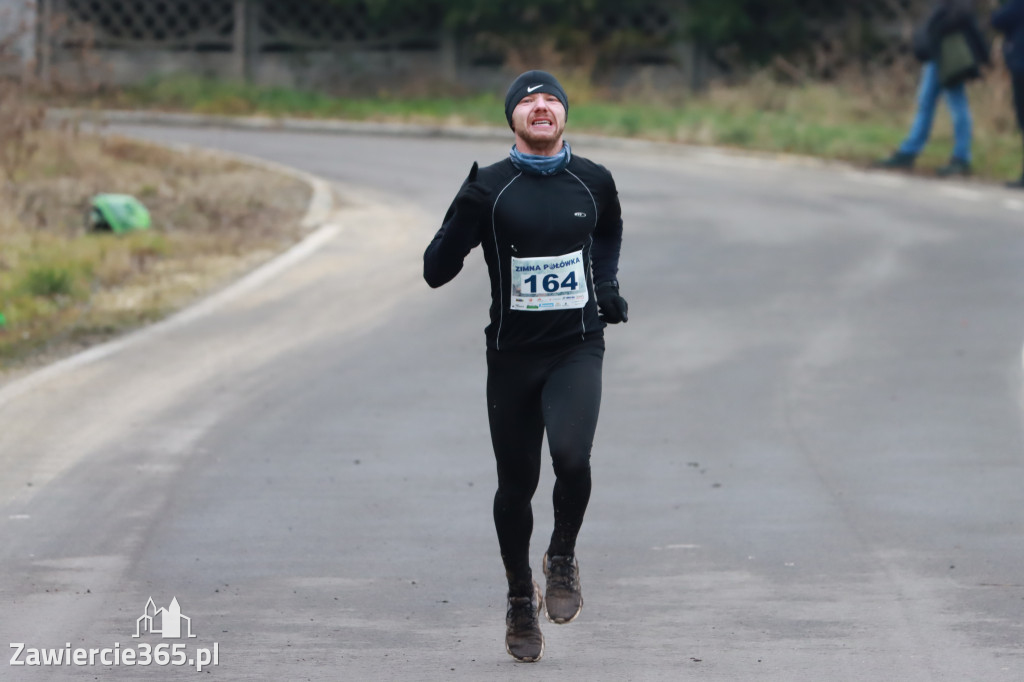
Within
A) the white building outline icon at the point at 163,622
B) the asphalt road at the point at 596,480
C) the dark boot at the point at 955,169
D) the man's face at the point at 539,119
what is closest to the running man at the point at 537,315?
the man's face at the point at 539,119

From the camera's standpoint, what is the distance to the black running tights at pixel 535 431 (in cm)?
592

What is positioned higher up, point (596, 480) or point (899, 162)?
point (596, 480)

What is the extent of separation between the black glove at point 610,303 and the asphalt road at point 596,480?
3.48ft

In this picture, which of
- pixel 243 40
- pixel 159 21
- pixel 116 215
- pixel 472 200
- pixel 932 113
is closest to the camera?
pixel 472 200

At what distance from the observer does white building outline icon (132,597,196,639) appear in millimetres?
6254

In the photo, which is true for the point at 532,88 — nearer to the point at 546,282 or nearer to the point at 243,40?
the point at 546,282

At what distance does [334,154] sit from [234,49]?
11612 mm

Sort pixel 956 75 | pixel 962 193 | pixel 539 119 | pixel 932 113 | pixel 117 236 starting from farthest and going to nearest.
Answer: pixel 932 113 < pixel 956 75 < pixel 962 193 < pixel 117 236 < pixel 539 119

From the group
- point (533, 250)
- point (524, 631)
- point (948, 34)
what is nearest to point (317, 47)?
point (948, 34)

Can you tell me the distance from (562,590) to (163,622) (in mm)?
1373

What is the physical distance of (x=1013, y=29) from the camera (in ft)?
67.6

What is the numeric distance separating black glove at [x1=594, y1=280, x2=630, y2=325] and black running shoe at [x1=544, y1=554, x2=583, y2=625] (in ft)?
2.58

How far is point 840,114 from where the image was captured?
2692cm

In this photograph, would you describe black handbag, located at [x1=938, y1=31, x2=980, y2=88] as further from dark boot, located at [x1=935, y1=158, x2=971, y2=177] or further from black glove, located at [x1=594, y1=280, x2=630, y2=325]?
black glove, located at [x1=594, y1=280, x2=630, y2=325]
